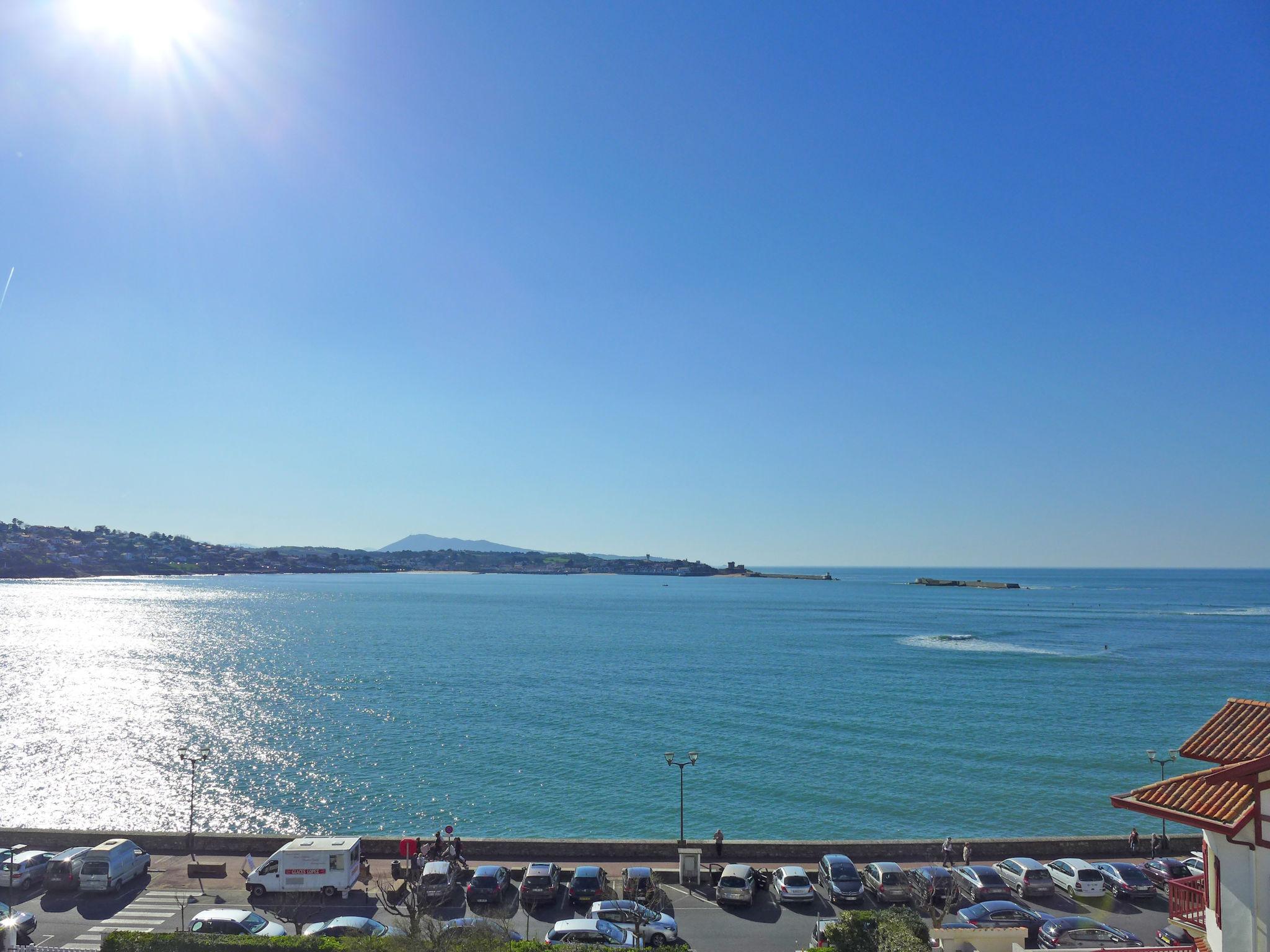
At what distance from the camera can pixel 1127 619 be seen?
139 m

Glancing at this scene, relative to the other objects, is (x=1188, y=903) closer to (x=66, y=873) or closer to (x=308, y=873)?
(x=308, y=873)

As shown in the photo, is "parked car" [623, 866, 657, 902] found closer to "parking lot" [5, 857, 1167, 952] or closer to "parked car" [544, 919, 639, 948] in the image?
"parking lot" [5, 857, 1167, 952]

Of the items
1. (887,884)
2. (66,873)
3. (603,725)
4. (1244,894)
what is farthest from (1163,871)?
(603,725)

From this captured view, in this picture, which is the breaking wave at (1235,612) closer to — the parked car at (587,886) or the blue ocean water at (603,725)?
the blue ocean water at (603,725)

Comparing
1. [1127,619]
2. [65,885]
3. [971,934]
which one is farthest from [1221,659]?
[65,885]

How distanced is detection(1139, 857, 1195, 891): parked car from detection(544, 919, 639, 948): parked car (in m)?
17.1

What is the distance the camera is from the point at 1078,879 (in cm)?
2395

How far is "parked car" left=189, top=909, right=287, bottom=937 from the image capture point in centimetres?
1952

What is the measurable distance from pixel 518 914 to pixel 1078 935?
48.8ft

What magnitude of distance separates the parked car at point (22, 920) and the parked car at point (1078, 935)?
2596 cm

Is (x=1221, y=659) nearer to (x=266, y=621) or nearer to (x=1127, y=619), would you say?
(x=1127, y=619)

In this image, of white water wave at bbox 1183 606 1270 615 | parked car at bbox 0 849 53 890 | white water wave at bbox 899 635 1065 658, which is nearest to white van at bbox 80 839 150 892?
parked car at bbox 0 849 53 890

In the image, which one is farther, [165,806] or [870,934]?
[165,806]

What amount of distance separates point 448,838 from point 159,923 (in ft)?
29.2
